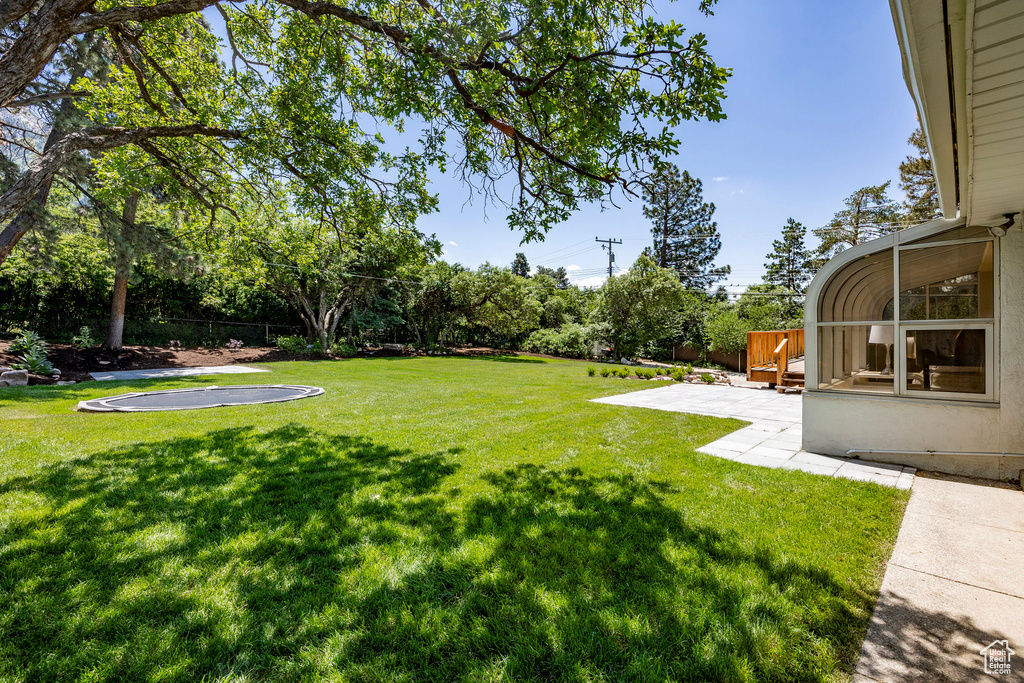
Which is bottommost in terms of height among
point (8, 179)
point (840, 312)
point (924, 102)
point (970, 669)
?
point (970, 669)

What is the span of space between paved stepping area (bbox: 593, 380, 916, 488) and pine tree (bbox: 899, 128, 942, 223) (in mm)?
14783

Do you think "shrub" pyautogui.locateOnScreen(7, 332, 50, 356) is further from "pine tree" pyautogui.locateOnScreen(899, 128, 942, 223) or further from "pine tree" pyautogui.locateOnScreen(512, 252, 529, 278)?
"pine tree" pyautogui.locateOnScreen(512, 252, 529, 278)

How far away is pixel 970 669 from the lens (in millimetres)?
1688

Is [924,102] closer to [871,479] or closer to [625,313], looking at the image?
[871,479]

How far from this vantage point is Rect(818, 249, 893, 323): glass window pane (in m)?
4.63

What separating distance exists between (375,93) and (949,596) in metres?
6.54

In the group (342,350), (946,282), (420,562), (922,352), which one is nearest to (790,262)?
(946,282)

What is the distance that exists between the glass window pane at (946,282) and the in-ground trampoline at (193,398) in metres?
9.44

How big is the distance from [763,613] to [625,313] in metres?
18.8

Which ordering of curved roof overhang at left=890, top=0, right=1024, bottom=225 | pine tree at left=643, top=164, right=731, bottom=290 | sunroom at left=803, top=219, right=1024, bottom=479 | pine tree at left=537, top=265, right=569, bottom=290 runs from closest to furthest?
curved roof overhang at left=890, top=0, right=1024, bottom=225 < sunroom at left=803, top=219, right=1024, bottom=479 < pine tree at left=643, top=164, right=731, bottom=290 < pine tree at left=537, top=265, right=569, bottom=290

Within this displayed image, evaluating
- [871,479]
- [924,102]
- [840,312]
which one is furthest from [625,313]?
[924,102]

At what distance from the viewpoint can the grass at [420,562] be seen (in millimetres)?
1658

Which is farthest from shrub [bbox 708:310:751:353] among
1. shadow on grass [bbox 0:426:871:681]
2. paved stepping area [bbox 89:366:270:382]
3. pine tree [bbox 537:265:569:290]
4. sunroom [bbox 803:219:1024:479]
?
pine tree [bbox 537:265:569:290]

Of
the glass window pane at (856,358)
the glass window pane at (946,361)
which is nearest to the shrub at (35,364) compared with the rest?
the glass window pane at (856,358)
